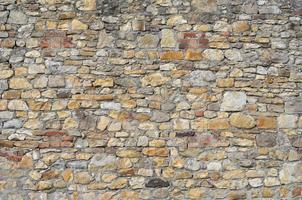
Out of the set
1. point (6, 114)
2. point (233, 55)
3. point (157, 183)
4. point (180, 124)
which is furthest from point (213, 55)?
point (6, 114)

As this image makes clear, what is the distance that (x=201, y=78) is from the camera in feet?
16.8

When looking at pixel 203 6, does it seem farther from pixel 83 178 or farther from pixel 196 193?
pixel 83 178

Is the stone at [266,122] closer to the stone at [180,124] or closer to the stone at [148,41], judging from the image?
the stone at [180,124]

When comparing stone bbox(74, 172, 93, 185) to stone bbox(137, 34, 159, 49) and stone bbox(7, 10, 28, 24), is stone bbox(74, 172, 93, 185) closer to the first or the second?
stone bbox(137, 34, 159, 49)

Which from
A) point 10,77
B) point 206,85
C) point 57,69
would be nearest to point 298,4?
point 206,85

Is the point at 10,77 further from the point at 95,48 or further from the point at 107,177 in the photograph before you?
the point at 107,177

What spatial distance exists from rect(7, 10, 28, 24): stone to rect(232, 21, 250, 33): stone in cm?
221

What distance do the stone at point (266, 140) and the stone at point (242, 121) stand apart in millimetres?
138

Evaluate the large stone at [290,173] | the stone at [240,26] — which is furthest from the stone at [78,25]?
the large stone at [290,173]

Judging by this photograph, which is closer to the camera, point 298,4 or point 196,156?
point 196,156

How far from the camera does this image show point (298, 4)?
5.38 m

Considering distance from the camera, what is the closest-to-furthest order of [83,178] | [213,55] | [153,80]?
[83,178] → [153,80] → [213,55]

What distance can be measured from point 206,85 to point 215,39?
0.52 m

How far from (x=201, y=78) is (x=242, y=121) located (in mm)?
615
